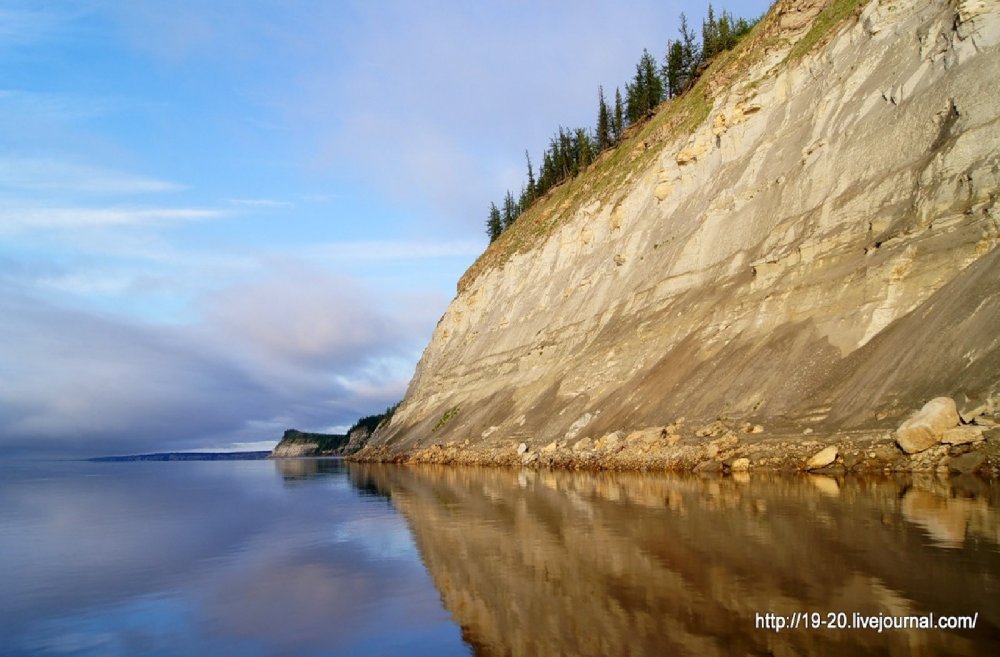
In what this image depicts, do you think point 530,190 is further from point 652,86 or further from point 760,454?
point 760,454

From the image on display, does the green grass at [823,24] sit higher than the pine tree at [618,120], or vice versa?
the pine tree at [618,120]

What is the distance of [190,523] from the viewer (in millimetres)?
23312

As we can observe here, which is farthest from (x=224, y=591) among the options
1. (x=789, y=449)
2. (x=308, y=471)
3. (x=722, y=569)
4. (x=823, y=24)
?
(x=308, y=471)

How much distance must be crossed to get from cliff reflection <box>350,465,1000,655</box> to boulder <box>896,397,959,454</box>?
1484 mm

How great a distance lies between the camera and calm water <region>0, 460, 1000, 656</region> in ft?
25.5

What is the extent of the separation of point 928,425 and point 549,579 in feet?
48.6

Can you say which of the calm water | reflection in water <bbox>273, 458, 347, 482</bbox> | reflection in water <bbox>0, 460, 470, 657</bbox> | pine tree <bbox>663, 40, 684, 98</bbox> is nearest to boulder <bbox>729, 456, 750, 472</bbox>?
the calm water

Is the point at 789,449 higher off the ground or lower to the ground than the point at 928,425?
lower

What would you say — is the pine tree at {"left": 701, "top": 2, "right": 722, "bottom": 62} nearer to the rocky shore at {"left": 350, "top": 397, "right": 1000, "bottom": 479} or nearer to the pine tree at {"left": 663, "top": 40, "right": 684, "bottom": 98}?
the pine tree at {"left": 663, "top": 40, "right": 684, "bottom": 98}

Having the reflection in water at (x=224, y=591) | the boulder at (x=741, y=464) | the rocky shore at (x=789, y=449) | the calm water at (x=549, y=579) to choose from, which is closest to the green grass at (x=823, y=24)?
the rocky shore at (x=789, y=449)

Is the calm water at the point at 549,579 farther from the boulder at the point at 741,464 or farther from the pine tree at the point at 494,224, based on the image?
the pine tree at the point at 494,224

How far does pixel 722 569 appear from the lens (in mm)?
10180

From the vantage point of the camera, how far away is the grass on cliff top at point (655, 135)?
4362 cm

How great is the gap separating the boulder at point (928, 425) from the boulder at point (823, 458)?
2153mm
